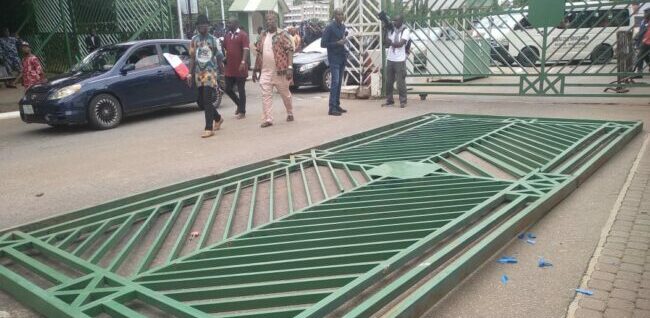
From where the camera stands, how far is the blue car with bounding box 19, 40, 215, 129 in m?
9.02

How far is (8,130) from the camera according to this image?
1005 cm

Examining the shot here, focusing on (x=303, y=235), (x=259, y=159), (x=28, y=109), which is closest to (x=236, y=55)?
(x=259, y=159)

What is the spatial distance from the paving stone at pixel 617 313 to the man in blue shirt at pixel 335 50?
739 centimetres

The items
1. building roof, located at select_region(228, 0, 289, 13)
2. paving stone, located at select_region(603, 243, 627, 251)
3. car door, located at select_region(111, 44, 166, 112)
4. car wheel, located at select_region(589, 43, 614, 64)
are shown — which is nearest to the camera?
paving stone, located at select_region(603, 243, 627, 251)

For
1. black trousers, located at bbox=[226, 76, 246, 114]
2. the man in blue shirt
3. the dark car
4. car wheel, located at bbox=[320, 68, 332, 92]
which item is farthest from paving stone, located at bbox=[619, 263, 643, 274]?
car wheel, located at bbox=[320, 68, 332, 92]

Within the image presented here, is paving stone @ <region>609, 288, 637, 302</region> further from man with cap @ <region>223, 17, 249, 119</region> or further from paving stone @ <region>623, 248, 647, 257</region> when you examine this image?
man with cap @ <region>223, 17, 249, 119</region>

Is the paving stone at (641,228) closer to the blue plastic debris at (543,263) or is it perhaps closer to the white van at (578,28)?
the blue plastic debris at (543,263)

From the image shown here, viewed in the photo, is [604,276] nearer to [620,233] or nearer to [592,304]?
[592,304]

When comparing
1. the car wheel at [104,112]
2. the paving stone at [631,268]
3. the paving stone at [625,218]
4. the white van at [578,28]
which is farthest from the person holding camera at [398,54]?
the paving stone at [631,268]

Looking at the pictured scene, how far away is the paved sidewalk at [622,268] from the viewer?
2.79 metres

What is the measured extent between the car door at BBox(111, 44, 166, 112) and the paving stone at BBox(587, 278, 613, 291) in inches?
343

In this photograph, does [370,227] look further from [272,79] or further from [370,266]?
[272,79]

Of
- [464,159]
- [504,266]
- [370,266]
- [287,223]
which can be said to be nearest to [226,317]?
[370,266]

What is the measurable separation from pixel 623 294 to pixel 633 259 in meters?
0.54
